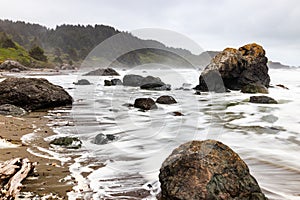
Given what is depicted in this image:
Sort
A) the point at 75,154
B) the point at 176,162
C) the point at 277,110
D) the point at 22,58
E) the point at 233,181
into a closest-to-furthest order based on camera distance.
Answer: the point at 233,181, the point at 176,162, the point at 75,154, the point at 277,110, the point at 22,58

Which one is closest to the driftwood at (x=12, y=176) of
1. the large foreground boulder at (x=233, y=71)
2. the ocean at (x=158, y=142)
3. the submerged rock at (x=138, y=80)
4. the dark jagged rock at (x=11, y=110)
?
the ocean at (x=158, y=142)

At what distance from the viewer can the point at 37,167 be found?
4.25 metres

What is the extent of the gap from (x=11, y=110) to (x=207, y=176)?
7.67 metres

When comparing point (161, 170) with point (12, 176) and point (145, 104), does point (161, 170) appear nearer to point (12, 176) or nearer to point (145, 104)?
point (12, 176)

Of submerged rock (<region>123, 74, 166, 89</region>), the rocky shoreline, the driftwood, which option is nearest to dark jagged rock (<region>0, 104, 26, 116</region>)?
the rocky shoreline

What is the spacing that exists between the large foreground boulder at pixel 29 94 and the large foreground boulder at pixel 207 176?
7734 millimetres

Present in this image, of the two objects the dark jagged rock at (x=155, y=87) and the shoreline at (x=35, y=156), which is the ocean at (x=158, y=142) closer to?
the shoreline at (x=35, y=156)

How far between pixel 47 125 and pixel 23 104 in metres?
2.97

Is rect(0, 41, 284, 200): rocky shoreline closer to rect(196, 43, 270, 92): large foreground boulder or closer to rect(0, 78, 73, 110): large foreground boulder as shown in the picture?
rect(0, 78, 73, 110): large foreground boulder

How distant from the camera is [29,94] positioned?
9812mm

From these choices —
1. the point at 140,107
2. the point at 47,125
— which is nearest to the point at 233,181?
the point at 47,125

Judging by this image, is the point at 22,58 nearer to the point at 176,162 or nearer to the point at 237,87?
the point at 237,87

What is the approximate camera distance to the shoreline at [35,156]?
11.6 feet

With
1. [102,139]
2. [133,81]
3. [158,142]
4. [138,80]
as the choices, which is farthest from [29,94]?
[138,80]
